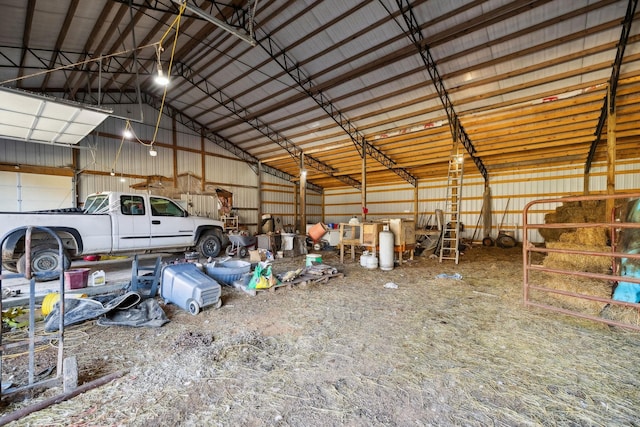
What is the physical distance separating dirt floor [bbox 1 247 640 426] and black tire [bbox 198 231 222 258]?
444 cm

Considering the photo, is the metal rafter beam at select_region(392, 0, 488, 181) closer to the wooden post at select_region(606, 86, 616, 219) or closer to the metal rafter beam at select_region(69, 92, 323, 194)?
the wooden post at select_region(606, 86, 616, 219)

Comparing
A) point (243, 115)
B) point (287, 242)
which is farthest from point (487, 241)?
point (243, 115)

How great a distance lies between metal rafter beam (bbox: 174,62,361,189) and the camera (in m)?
10.4

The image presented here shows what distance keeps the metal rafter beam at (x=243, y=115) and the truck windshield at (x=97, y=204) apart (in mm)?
5736

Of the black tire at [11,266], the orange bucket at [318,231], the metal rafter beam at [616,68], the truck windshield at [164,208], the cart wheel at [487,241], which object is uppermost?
the metal rafter beam at [616,68]

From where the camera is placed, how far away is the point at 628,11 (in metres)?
5.43

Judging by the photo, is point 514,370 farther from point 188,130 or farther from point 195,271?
point 188,130

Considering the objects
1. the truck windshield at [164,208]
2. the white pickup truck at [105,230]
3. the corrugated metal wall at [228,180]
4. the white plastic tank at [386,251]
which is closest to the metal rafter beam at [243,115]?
the corrugated metal wall at [228,180]

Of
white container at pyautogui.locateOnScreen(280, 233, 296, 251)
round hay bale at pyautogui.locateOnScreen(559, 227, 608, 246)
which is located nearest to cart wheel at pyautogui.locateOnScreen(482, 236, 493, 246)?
round hay bale at pyautogui.locateOnScreen(559, 227, 608, 246)

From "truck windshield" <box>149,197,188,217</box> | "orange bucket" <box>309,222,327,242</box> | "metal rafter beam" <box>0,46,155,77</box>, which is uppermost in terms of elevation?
"metal rafter beam" <box>0,46,155,77</box>

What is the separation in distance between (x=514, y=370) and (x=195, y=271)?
4300 mm

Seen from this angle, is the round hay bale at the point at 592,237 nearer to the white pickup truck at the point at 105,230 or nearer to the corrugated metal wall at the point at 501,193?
the corrugated metal wall at the point at 501,193

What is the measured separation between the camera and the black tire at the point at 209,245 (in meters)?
8.33

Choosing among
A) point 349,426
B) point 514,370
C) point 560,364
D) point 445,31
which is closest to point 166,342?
point 349,426
